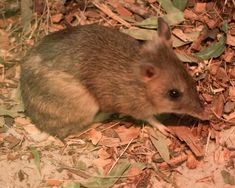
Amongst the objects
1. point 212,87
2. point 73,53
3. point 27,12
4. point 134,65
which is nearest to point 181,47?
point 212,87

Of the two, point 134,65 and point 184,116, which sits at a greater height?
point 134,65

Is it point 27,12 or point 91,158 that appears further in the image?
point 27,12

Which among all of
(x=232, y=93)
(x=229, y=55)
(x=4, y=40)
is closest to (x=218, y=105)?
(x=232, y=93)

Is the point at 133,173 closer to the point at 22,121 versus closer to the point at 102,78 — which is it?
the point at 102,78

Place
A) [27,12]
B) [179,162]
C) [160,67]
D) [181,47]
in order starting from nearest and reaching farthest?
[160,67] → [179,162] → [181,47] → [27,12]

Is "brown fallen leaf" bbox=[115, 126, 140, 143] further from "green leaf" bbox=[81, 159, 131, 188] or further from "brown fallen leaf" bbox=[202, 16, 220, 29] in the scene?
"brown fallen leaf" bbox=[202, 16, 220, 29]

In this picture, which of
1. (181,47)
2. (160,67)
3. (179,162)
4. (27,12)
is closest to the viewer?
(160,67)

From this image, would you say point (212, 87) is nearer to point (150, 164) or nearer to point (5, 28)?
point (150, 164)
